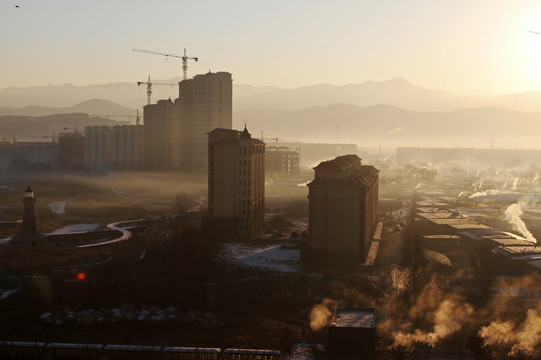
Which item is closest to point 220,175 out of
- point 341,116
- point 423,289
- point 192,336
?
point 423,289

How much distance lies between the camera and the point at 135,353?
516 inches

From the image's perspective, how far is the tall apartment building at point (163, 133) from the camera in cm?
6066

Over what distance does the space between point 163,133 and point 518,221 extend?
36905 mm

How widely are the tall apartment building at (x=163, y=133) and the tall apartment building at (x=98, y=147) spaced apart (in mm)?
8555

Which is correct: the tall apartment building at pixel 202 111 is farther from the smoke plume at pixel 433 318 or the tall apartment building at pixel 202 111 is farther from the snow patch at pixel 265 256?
the smoke plume at pixel 433 318

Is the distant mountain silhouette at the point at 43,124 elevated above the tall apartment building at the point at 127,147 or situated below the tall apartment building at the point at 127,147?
above

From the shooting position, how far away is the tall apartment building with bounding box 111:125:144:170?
67188 millimetres

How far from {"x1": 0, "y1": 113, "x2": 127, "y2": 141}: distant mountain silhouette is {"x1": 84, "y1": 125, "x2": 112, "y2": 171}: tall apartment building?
62904 millimetres

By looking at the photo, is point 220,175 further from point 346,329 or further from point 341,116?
point 341,116

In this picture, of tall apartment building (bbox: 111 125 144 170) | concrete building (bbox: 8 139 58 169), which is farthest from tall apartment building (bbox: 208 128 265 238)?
concrete building (bbox: 8 139 58 169)

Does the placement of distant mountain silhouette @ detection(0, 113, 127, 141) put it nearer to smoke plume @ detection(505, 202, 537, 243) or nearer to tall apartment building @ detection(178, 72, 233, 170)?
tall apartment building @ detection(178, 72, 233, 170)

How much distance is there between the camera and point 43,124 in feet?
479

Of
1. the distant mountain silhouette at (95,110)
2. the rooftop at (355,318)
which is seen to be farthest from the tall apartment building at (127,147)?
the distant mountain silhouette at (95,110)

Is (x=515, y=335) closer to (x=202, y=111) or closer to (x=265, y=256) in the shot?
(x=265, y=256)
